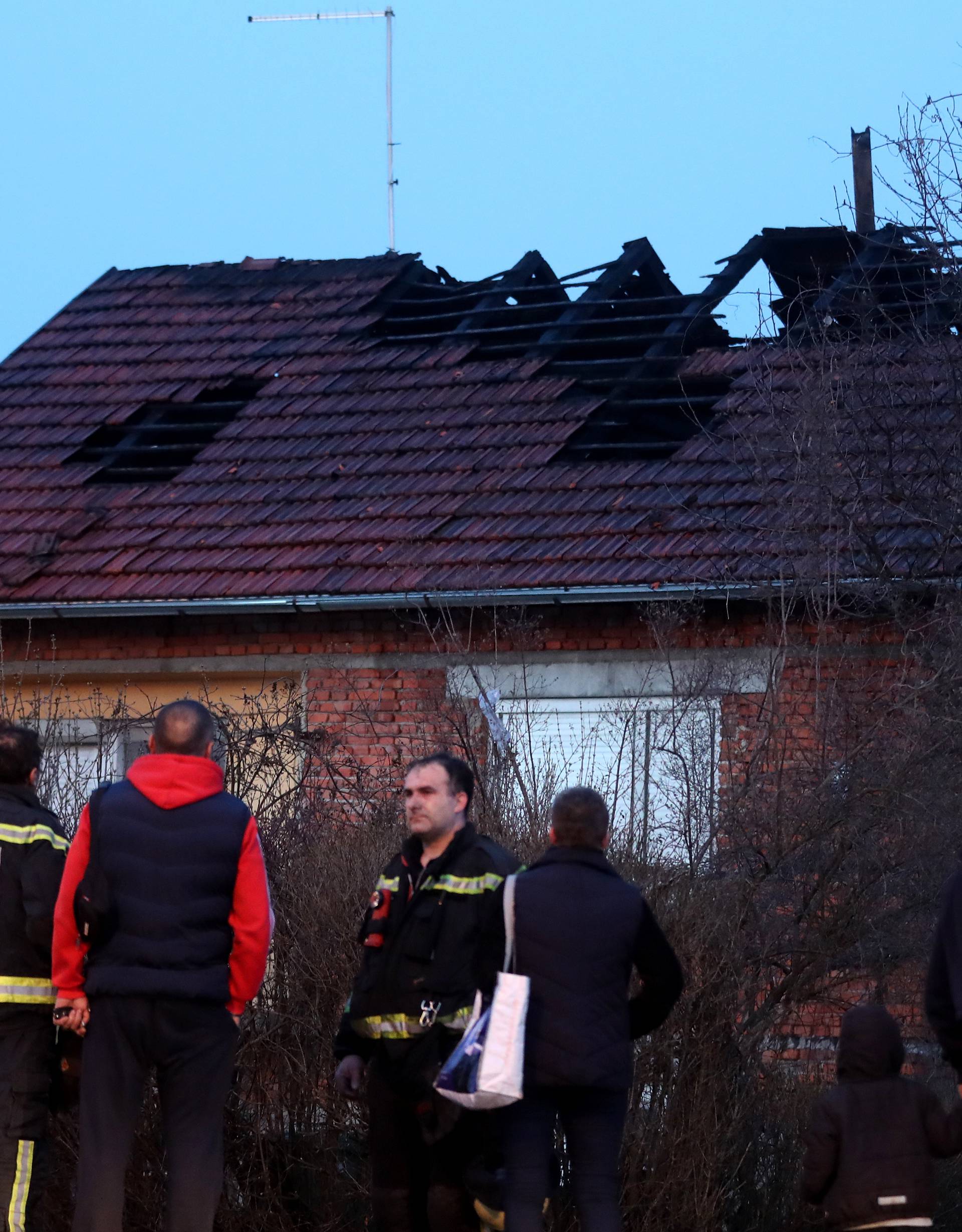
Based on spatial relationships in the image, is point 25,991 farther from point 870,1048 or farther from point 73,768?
point 73,768

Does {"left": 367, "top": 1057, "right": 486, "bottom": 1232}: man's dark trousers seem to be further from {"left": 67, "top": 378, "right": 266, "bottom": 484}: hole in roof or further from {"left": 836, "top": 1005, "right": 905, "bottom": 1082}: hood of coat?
{"left": 67, "top": 378, "right": 266, "bottom": 484}: hole in roof

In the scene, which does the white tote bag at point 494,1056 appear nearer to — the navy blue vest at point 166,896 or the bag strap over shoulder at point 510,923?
the bag strap over shoulder at point 510,923

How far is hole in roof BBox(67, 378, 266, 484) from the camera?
14086mm

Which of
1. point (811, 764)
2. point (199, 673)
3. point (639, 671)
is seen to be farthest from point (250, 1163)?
point (199, 673)

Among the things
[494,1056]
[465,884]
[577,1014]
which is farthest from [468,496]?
[494,1056]

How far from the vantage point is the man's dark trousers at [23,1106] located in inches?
212

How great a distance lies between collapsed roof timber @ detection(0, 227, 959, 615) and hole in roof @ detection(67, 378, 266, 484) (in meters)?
0.03

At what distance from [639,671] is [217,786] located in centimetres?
622

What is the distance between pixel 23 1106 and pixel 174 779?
123 cm

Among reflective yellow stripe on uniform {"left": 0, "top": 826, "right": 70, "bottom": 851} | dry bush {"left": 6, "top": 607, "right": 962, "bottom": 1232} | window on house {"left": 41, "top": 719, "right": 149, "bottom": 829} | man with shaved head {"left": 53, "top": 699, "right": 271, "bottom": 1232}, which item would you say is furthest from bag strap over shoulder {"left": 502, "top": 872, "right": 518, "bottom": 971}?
window on house {"left": 41, "top": 719, "right": 149, "bottom": 829}

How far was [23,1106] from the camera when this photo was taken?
212 inches

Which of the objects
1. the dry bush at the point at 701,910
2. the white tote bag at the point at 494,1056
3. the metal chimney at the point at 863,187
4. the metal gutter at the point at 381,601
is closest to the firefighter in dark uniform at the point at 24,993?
the dry bush at the point at 701,910

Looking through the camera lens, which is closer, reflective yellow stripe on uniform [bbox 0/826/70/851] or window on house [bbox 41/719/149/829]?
reflective yellow stripe on uniform [bbox 0/826/70/851]

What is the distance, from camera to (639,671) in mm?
11156
